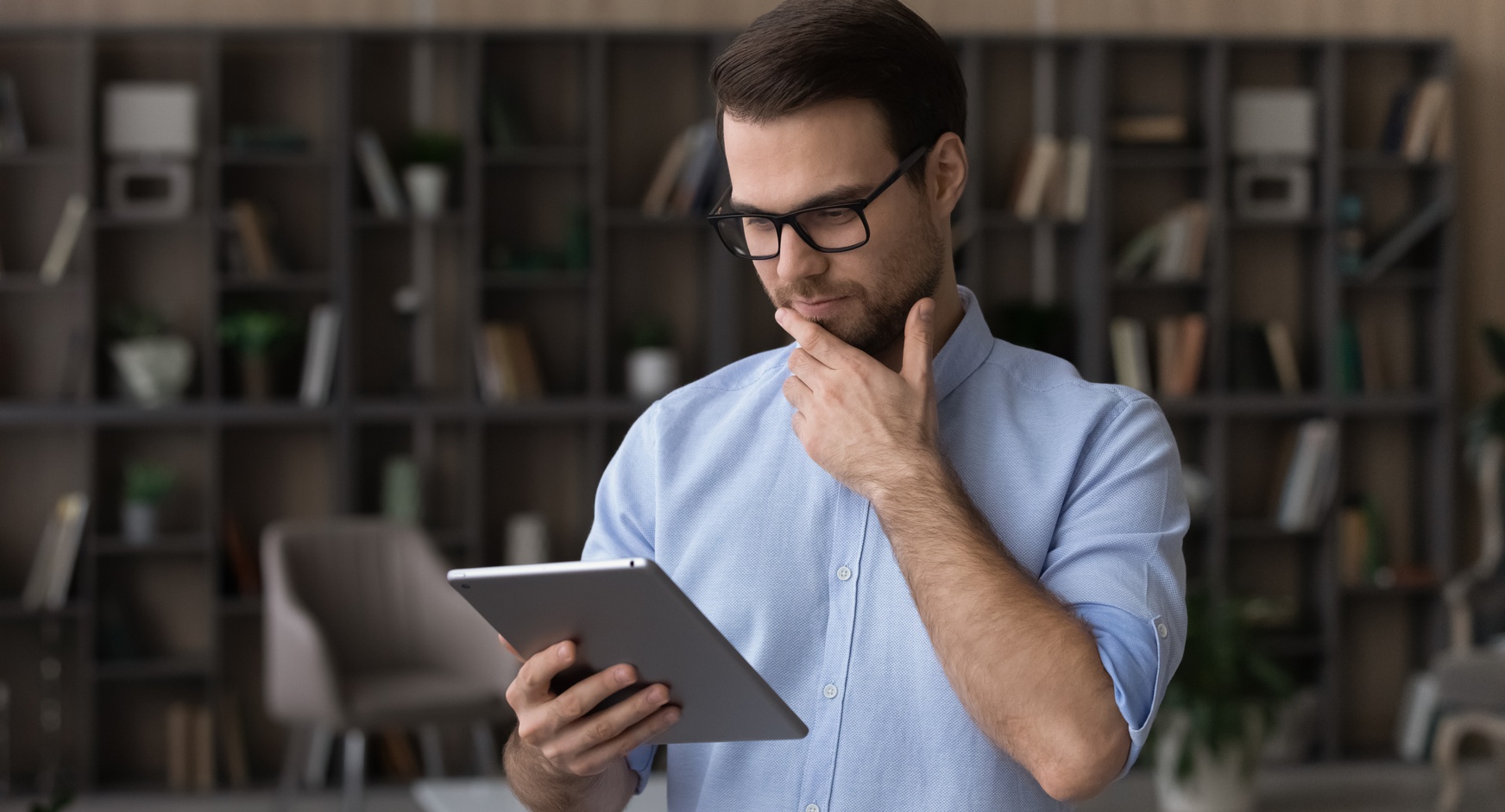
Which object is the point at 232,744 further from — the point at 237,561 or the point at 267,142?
the point at 267,142

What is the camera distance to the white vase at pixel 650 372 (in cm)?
477

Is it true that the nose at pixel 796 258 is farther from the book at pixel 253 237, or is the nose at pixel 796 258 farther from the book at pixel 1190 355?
the book at pixel 1190 355

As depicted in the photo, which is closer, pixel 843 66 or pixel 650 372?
pixel 843 66

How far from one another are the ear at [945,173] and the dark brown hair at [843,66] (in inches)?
0.5

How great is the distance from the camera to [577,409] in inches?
186

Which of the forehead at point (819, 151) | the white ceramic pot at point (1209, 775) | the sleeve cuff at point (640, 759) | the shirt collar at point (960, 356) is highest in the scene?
the forehead at point (819, 151)

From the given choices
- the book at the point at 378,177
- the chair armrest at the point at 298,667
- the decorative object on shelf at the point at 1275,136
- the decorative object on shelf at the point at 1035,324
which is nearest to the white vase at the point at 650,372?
the book at the point at 378,177

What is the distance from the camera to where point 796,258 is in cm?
122

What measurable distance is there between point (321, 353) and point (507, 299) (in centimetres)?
69

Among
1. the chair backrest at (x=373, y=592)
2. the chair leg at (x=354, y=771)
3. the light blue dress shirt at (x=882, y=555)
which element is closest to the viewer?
the light blue dress shirt at (x=882, y=555)

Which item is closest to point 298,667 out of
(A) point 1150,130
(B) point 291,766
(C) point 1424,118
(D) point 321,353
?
(B) point 291,766

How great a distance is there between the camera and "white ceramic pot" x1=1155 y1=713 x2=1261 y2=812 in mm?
4098

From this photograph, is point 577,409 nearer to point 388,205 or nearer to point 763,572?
point 388,205

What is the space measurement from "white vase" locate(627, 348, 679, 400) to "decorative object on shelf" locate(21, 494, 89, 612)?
6.27 feet
